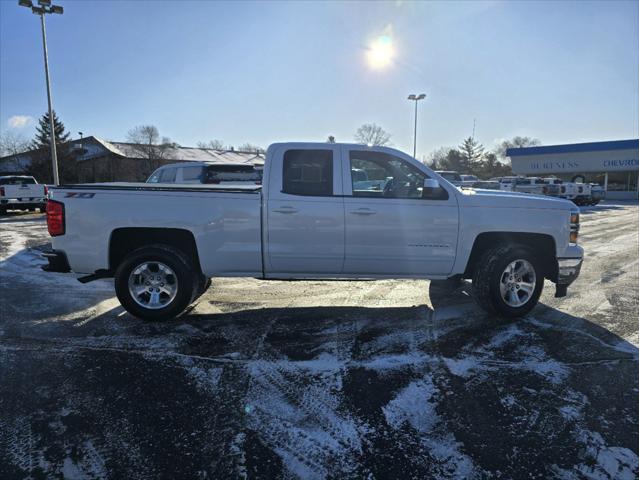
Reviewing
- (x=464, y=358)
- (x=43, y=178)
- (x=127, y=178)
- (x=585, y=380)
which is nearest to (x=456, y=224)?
(x=464, y=358)

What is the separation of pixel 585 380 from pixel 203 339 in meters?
3.59

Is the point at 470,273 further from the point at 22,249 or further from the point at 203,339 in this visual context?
the point at 22,249

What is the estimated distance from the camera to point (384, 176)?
202 inches

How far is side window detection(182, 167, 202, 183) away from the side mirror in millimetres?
8094

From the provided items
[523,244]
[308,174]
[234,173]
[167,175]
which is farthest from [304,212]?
[167,175]

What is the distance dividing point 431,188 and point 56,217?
4.24 metres

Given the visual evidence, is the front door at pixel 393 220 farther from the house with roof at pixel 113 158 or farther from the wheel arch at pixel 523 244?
the house with roof at pixel 113 158

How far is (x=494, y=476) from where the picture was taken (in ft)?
8.11

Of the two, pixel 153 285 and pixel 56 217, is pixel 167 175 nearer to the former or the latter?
pixel 56 217

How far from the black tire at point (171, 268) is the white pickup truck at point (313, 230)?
1cm

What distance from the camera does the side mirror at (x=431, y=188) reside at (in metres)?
4.83

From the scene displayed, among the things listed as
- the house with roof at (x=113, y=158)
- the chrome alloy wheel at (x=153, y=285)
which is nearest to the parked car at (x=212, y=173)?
the chrome alloy wheel at (x=153, y=285)

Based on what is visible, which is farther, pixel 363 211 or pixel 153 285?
pixel 153 285

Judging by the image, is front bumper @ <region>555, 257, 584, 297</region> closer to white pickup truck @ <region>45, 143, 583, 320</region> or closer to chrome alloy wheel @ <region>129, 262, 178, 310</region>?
white pickup truck @ <region>45, 143, 583, 320</region>
